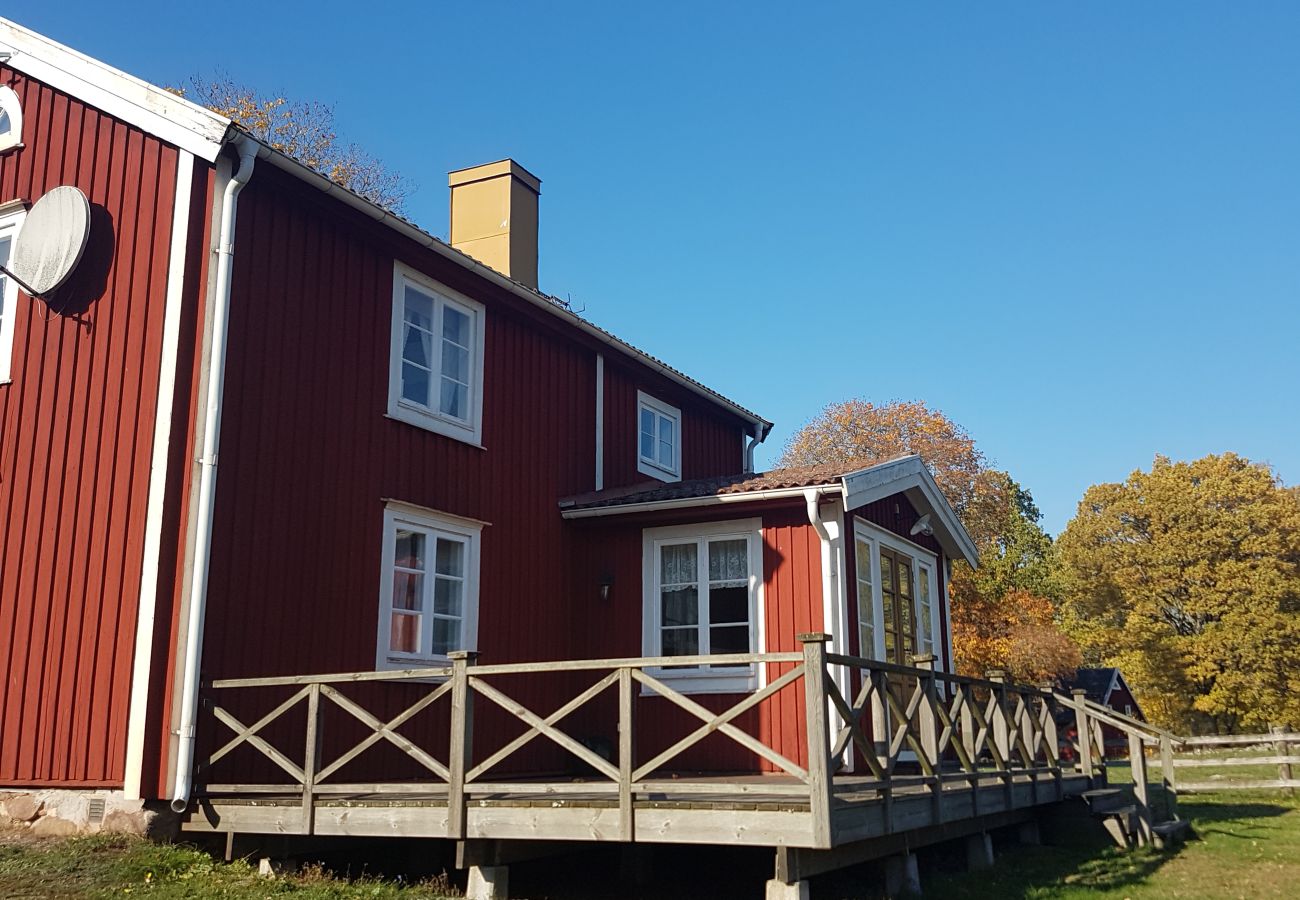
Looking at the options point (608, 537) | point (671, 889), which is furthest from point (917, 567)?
point (671, 889)

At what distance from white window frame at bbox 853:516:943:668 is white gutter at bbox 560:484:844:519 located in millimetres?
982

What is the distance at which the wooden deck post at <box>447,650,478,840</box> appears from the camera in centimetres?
733

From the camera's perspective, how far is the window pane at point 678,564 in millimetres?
11859

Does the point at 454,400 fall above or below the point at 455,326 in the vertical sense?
below

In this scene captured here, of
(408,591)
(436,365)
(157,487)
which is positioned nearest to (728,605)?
(408,591)

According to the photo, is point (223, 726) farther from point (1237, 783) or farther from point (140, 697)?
point (1237, 783)

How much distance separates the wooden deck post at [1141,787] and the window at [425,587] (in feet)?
22.9

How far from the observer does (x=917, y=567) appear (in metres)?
13.3

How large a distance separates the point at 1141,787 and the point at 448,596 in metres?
7.35

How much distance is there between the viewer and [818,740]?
6.56 metres

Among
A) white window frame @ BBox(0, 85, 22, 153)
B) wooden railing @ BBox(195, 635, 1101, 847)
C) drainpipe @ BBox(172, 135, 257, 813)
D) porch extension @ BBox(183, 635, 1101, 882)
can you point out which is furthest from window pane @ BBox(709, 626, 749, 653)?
white window frame @ BBox(0, 85, 22, 153)

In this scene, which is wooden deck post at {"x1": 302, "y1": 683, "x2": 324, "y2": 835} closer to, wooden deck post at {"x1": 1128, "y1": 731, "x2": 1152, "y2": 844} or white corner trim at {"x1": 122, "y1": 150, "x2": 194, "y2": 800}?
white corner trim at {"x1": 122, "y1": 150, "x2": 194, "y2": 800}

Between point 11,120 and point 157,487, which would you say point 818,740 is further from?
point 11,120

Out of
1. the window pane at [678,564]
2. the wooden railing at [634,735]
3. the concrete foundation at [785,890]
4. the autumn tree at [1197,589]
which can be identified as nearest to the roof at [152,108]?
the window pane at [678,564]
